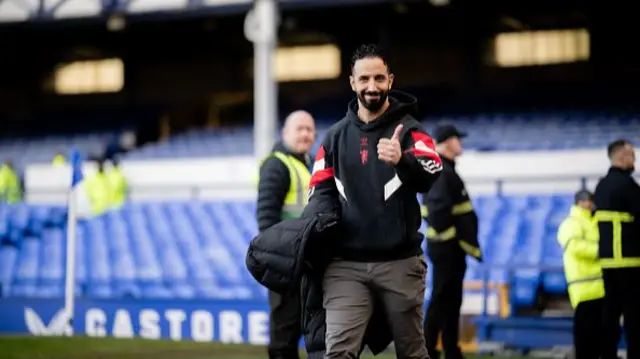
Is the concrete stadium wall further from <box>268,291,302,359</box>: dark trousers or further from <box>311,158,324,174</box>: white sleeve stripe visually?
<box>311,158,324,174</box>: white sleeve stripe

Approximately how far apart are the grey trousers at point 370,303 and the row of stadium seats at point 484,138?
14.0 meters

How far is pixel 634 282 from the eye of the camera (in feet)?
31.6

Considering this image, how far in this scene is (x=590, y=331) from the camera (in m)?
10.3

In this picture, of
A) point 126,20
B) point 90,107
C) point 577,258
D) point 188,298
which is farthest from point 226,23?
point 577,258

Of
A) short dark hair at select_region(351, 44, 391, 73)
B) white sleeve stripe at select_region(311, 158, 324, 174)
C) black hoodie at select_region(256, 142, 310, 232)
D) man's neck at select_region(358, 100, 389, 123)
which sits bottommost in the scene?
black hoodie at select_region(256, 142, 310, 232)

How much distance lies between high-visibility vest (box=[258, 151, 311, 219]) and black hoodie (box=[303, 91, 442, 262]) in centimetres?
227

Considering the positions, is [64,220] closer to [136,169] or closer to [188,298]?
[136,169]

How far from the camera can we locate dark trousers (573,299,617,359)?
10172mm

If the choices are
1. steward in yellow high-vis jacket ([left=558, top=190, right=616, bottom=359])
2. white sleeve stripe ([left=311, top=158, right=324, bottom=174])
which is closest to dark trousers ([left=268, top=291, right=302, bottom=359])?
white sleeve stripe ([left=311, top=158, right=324, bottom=174])

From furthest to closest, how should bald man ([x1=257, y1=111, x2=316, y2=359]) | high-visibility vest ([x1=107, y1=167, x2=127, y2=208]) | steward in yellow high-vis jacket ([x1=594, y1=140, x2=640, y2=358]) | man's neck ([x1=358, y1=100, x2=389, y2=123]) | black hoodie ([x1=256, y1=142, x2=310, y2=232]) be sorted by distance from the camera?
1. high-visibility vest ([x1=107, y1=167, x2=127, y2=208])
2. steward in yellow high-vis jacket ([x1=594, y1=140, x2=640, y2=358])
3. bald man ([x1=257, y1=111, x2=316, y2=359])
4. black hoodie ([x1=256, y1=142, x2=310, y2=232])
5. man's neck ([x1=358, y1=100, x2=389, y2=123])

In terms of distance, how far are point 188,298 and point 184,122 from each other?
14789 millimetres

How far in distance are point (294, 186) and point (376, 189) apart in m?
2.48

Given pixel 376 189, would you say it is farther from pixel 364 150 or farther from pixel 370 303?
pixel 370 303

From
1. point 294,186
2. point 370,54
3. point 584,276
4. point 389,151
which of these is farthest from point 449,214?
point 389,151
